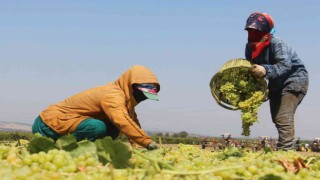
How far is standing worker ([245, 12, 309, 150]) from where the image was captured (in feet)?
21.8

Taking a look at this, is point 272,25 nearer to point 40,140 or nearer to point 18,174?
point 40,140

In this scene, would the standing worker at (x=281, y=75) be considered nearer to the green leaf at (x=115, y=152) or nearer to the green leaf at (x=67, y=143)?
the green leaf at (x=67, y=143)

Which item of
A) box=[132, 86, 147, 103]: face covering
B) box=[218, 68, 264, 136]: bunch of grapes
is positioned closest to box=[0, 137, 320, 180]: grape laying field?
box=[132, 86, 147, 103]: face covering

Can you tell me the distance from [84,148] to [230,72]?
177 inches

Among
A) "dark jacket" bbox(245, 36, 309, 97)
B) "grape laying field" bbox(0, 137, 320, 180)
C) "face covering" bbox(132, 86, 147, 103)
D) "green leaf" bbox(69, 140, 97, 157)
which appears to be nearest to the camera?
"grape laying field" bbox(0, 137, 320, 180)

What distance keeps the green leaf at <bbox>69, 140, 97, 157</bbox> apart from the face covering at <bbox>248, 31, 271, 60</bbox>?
4757mm

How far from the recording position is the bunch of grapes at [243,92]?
645 centimetres

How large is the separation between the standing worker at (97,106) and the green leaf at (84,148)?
9.64 feet

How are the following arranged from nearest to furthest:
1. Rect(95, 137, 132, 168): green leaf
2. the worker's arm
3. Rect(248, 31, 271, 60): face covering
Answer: Rect(95, 137, 132, 168): green leaf, the worker's arm, Rect(248, 31, 271, 60): face covering

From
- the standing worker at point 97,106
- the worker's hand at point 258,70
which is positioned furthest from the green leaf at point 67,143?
the worker's hand at point 258,70

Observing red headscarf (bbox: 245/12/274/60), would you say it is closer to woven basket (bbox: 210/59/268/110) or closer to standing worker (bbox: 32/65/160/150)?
woven basket (bbox: 210/59/268/110)

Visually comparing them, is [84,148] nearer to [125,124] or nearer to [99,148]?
[99,148]

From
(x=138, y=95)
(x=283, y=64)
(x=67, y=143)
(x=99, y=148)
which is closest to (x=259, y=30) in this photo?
(x=283, y=64)

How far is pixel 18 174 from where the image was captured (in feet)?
4.88
